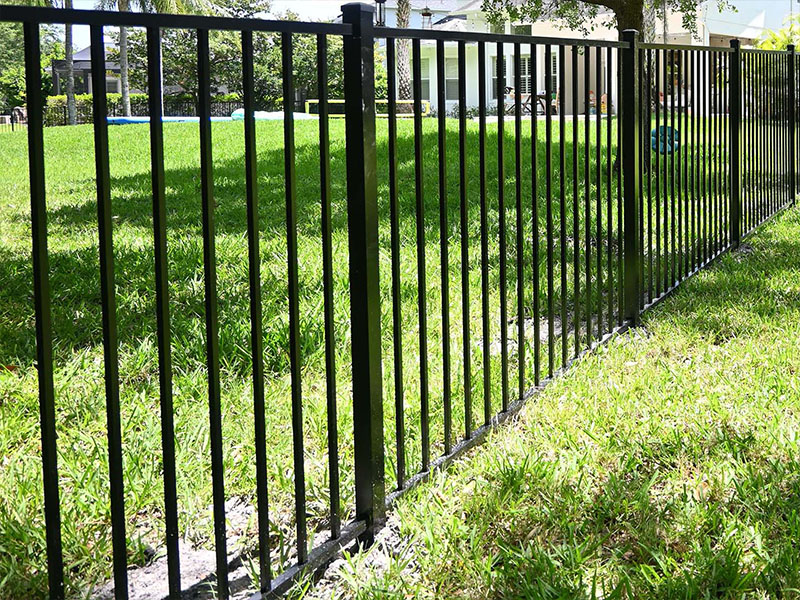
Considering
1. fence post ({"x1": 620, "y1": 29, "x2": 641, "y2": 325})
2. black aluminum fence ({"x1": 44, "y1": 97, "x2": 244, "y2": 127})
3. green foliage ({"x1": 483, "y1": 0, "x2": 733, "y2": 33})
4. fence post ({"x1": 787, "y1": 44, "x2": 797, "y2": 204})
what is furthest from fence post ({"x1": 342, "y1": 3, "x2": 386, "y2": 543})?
black aluminum fence ({"x1": 44, "y1": 97, "x2": 244, "y2": 127})

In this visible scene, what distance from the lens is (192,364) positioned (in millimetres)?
4391

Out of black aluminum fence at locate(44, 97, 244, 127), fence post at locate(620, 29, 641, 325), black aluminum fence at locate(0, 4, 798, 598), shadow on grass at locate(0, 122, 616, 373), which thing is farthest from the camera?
black aluminum fence at locate(44, 97, 244, 127)

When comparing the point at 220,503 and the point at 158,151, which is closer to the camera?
the point at 158,151

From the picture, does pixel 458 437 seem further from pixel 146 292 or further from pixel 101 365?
pixel 146 292

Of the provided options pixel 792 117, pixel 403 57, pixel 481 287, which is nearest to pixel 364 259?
pixel 481 287

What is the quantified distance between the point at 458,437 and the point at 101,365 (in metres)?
1.72

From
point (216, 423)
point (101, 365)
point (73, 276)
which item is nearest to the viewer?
point (216, 423)

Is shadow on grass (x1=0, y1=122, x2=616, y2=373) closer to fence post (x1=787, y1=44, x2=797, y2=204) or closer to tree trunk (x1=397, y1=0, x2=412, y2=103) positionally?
fence post (x1=787, y1=44, x2=797, y2=204)

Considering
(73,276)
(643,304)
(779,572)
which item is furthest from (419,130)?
(73,276)

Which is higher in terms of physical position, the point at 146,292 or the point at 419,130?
the point at 419,130

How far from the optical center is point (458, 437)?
144 inches

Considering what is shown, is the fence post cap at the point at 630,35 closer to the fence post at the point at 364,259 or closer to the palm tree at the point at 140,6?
the fence post at the point at 364,259

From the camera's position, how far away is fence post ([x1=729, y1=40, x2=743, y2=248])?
7.45m

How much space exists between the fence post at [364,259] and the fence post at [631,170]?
2.69m
